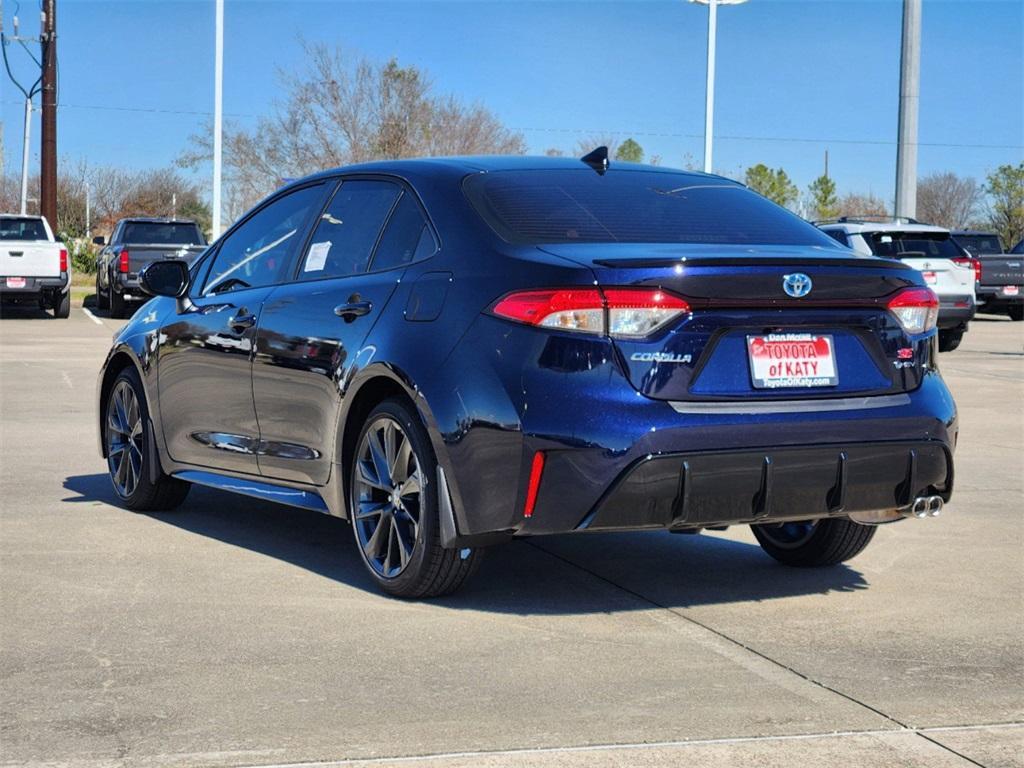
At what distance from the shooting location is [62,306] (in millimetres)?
28062

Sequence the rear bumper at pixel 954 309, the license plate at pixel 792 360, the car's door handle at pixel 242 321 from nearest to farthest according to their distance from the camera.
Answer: the license plate at pixel 792 360 → the car's door handle at pixel 242 321 → the rear bumper at pixel 954 309

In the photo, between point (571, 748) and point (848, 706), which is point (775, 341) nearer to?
point (848, 706)

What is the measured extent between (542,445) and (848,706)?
4.13 ft

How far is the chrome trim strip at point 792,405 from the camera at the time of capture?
5152mm

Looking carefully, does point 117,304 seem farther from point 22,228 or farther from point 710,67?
point 710,67

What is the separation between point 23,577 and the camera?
6.17m

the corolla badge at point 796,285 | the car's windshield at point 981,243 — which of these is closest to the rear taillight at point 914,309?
the corolla badge at point 796,285

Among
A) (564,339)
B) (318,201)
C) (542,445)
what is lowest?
(542,445)

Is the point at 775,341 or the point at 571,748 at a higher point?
the point at 775,341

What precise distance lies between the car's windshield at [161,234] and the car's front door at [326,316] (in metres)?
22.7

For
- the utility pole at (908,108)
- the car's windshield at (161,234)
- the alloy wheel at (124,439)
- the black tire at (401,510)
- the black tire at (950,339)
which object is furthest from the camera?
the car's windshield at (161,234)

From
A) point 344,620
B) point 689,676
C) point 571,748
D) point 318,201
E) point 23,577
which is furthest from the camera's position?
point 318,201

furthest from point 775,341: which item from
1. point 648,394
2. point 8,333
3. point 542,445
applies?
point 8,333

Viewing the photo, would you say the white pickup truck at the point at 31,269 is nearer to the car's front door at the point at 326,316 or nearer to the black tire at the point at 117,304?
the black tire at the point at 117,304
